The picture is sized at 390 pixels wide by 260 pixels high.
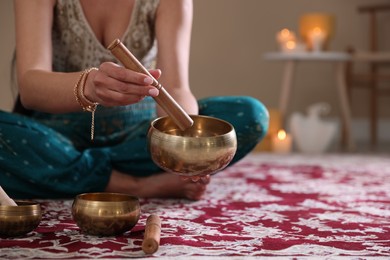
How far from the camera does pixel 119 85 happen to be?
1.18 m

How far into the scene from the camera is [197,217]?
155 cm

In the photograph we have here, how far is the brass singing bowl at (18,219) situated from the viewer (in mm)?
1226

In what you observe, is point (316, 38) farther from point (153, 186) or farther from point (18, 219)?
point (18, 219)

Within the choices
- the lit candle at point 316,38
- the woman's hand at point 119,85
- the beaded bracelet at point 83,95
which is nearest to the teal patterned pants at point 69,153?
the beaded bracelet at point 83,95

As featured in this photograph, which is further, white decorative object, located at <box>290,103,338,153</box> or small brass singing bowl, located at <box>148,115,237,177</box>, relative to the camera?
white decorative object, located at <box>290,103,338,153</box>

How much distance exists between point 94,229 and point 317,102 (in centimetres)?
333

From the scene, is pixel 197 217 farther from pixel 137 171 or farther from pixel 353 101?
pixel 353 101

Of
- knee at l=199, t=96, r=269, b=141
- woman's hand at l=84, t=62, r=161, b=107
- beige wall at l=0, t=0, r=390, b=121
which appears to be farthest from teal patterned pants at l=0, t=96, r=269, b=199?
beige wall at l=0, t=0, r=390, b=121

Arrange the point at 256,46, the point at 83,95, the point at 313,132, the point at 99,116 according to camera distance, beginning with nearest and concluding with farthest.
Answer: the point at 83,95 < the point at 99,116 < the point at 313,132 < the point at 256,46

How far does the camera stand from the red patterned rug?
120cm

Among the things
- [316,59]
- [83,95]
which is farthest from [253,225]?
[316,59]

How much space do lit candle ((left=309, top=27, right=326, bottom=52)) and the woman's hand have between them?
2707 mm

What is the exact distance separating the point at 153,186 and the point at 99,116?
0.25m

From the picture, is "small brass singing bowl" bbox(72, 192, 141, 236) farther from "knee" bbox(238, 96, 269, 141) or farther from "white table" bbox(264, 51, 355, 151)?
"white table" bbox(264, 51, 355, 151)
